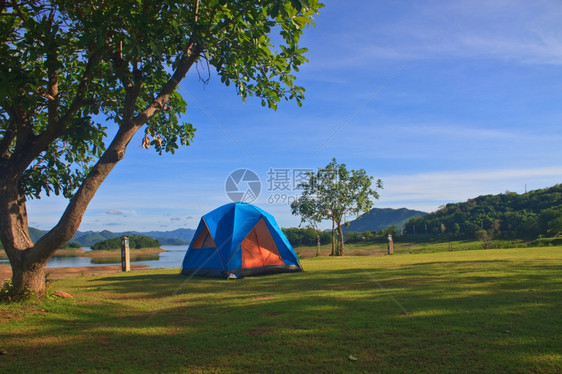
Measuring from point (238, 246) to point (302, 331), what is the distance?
7.05m

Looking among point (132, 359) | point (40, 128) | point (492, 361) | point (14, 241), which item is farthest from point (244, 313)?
point (40, 128)

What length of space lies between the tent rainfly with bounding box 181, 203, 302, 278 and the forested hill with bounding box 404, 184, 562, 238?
3377 centimetres

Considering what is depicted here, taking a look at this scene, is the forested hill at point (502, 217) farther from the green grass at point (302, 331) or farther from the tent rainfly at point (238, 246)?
the green grass at point (302, 331)

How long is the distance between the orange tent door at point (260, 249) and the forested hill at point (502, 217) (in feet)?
111

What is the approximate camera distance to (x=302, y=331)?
4.86 m

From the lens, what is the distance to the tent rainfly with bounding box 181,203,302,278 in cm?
1170

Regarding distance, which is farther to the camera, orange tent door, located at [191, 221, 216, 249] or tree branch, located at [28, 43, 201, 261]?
orange tent door, located at [191, 221, 216, 249]

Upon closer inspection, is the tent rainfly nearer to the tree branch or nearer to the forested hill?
the tree branch

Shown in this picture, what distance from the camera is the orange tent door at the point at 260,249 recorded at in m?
11.9

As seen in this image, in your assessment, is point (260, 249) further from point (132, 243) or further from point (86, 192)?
point (132, 243)

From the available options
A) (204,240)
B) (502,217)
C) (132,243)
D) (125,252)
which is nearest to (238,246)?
(204,240)

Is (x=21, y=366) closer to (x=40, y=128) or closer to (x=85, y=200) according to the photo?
(x=85, y=200)

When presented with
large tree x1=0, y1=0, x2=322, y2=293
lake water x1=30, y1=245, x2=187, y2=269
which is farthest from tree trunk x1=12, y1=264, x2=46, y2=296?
lake water x1=30, y1=245, x2=187, y2=269

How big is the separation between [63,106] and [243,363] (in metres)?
7.57
